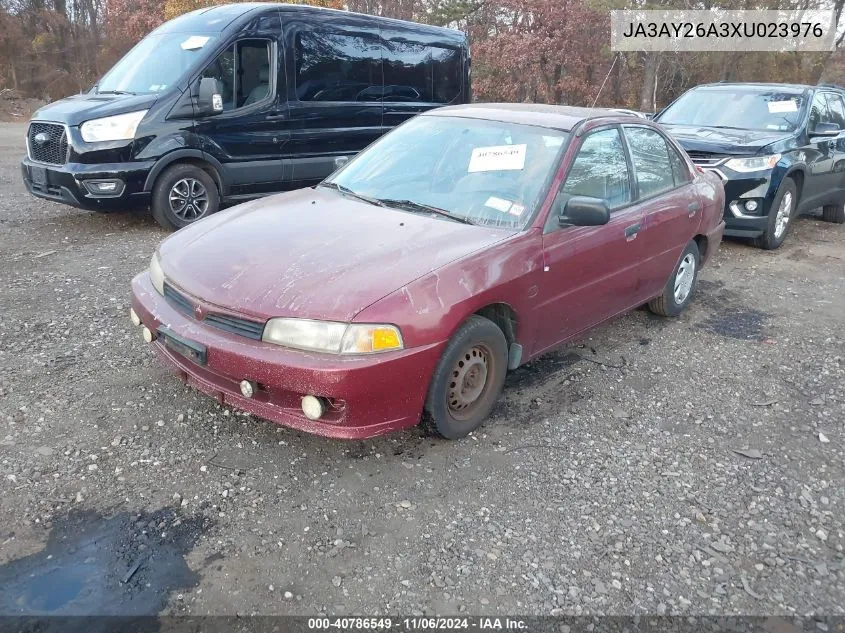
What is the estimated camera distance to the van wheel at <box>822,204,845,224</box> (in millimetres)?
9305

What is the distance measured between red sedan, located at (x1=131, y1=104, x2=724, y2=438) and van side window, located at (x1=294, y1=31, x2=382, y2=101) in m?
3.53

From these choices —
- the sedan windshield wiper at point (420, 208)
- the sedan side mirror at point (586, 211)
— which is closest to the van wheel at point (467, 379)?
the sedan windshield wiper at point (420, 208)

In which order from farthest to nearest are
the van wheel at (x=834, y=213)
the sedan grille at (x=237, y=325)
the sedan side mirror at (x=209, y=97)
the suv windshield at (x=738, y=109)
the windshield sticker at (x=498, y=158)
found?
the van wheel at (x=834, y=213) → the suv windshield at (x=738, y=109) → the sedan side mirror at (x=209, y=97) → the windshield sticker at (x=498, y=158) → the sedan grille at (x=237, y=325)

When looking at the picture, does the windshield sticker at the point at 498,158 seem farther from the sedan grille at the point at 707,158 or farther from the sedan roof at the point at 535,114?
the sedan grille at the point at 707,158

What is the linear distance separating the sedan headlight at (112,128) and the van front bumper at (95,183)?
10.1 inches

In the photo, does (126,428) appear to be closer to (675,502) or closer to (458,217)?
(458,217)

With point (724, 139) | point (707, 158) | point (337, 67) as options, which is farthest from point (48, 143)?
point (724, 139)

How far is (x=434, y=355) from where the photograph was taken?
3.16m

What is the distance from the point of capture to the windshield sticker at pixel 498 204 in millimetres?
3775

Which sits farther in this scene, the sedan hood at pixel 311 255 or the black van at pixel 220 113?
the black van at pixel 220 113

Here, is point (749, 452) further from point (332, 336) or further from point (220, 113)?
point (220, 113)

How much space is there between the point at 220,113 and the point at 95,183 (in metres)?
1.44

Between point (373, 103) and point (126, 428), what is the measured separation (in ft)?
19.4

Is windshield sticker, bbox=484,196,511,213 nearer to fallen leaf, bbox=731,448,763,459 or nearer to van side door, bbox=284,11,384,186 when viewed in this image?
fallen leaf, bbox=731,448,763,459
